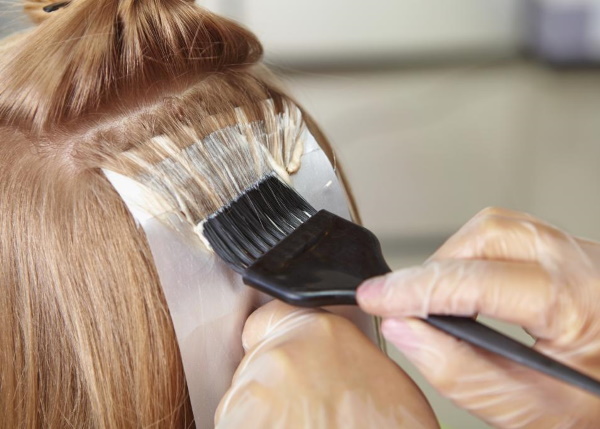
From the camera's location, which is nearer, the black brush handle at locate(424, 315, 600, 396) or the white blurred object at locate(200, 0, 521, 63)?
the black brush handle at locate(424, 315, 600, 396)

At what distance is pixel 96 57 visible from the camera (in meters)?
0.66

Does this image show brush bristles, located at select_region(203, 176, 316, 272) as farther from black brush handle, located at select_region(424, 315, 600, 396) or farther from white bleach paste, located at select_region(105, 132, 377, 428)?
black brush handle, located at select_region(424, 315, 600, 396)

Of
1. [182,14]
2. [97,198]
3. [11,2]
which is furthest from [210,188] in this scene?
[11,2]

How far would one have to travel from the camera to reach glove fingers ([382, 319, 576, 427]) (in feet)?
1.76

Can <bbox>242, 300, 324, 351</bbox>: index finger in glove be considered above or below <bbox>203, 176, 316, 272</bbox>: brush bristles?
below

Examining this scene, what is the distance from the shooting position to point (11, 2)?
904mm

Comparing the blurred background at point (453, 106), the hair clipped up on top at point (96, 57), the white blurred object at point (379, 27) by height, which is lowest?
the blurred background at point (453, 106)

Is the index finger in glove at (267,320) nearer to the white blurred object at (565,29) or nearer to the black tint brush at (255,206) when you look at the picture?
the black tint brush at (255,206)

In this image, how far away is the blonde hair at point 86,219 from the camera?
0.62m

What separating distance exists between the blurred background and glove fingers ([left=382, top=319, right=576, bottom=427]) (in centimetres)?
127

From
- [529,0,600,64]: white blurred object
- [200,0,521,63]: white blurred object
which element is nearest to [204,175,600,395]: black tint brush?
[200,0,521,63]: white blurred object

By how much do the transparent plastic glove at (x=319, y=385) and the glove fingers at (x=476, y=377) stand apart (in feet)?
0.11

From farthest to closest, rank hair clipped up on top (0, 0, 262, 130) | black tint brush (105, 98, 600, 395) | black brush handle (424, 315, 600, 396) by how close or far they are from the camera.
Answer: hair clipped up on top (0, 0, 262, 130), black tint brush (105, 98, 600, 395), black brush handle (424, 315, 600, 396)

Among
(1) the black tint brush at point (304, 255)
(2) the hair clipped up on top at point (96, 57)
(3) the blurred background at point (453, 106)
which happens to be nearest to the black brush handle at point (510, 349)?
(1) the black tint brush at point (304, 255)
